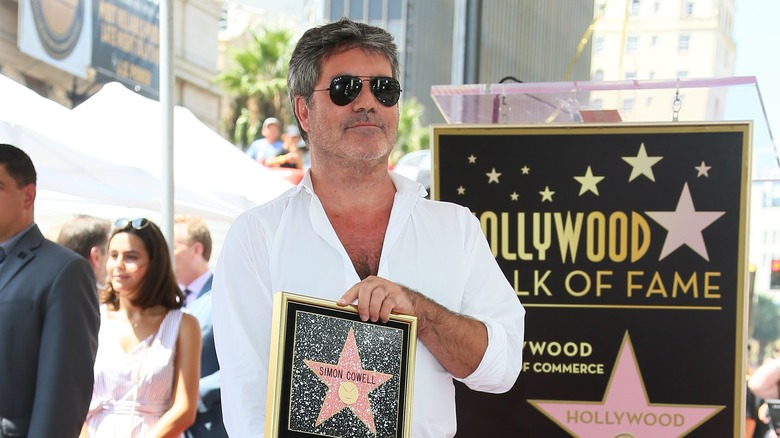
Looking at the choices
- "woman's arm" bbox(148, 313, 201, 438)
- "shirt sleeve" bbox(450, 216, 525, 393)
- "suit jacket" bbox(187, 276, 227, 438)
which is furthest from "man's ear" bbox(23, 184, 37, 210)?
"shirt sleeve" bbox(450, 216, 525, 393)

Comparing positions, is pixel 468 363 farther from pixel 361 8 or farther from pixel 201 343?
pixel 361 8

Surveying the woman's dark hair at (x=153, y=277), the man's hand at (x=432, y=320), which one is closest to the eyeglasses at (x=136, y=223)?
the woman's dark hair at (x=153, y=277)

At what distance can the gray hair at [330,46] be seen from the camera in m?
2.35

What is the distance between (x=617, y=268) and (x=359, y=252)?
1600 millimetres

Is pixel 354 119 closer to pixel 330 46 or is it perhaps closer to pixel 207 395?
pixel 330 46

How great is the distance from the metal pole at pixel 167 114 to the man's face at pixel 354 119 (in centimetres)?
275

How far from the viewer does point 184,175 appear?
5.61m

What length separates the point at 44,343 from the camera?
3365 millimetres

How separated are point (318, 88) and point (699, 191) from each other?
1772 mm

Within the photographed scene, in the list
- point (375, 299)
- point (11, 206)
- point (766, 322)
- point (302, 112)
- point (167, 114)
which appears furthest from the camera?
point (766, 322)

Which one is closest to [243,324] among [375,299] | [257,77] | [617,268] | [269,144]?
[375,299]

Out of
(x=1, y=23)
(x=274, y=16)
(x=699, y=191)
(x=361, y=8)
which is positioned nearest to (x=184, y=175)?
(x=699, y=191)

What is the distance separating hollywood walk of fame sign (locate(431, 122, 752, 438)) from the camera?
3.59m

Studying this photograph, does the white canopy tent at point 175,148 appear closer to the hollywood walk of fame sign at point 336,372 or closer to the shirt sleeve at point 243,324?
the shirt sleeve at point 243,324
